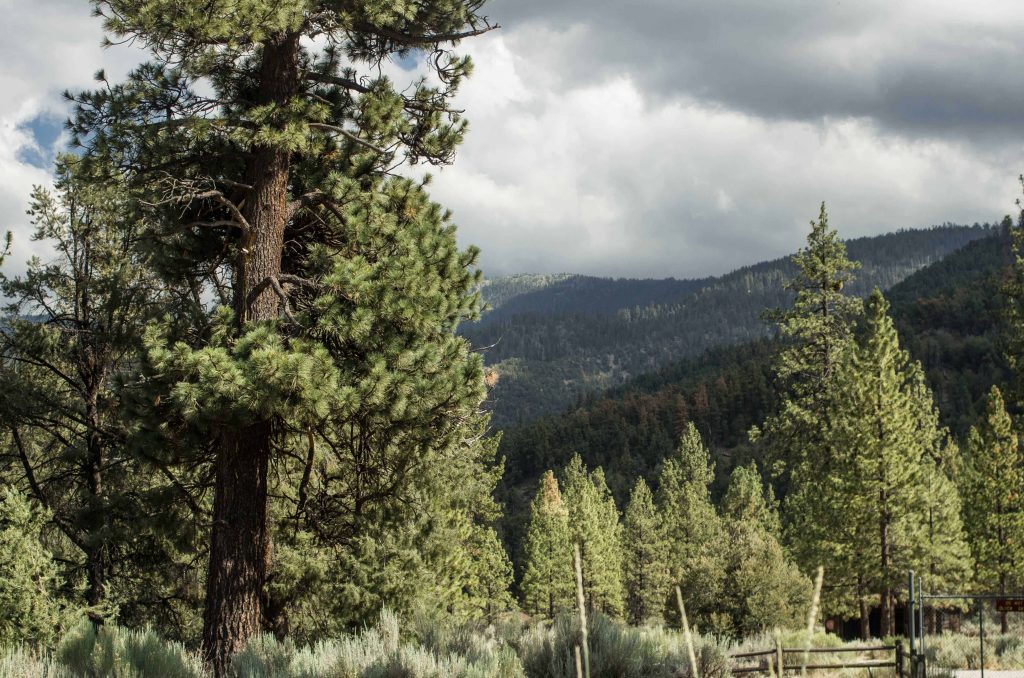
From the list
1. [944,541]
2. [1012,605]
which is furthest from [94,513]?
[944,541]

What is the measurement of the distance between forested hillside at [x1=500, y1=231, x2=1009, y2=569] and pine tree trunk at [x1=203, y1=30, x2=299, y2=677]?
99.8 meters

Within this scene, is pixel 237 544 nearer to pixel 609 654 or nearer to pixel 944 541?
pixel 609 654

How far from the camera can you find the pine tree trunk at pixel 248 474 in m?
8.10

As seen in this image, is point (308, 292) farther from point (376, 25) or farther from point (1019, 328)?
point (1019, 328)

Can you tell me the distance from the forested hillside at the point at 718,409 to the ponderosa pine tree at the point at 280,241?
99070 mm

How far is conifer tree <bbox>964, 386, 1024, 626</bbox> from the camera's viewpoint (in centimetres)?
2867

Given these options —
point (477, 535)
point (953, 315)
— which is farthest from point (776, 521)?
point (953, 315)

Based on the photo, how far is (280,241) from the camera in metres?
9.00

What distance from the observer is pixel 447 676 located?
5.28m

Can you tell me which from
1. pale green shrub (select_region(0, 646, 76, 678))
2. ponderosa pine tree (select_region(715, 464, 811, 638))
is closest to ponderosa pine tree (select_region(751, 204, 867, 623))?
ponderosa pine tree (select_region(715, 464, 811, 638))

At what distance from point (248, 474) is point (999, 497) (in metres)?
29.1

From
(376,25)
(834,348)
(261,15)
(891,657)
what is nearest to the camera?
(261,15)

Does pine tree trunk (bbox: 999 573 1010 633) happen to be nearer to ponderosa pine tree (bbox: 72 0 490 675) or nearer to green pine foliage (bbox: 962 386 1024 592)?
green pine foliage (bbox: 962 386 1024 592)

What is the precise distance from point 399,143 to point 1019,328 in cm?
1554
